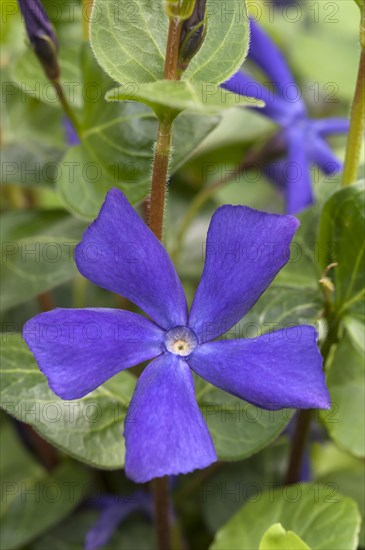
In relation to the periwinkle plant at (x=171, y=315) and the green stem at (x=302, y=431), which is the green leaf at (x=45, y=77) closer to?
the periwinkle plant at (x=171, y=315)

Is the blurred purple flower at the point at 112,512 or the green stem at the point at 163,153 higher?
the green stem at the point at 163,153

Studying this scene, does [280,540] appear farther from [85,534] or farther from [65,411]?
[85,534]

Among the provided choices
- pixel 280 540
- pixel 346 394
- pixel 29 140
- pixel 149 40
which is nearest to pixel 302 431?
pixel 346 394

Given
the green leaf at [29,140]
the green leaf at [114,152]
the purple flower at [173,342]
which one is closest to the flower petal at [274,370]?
the purple flower at [173,342]

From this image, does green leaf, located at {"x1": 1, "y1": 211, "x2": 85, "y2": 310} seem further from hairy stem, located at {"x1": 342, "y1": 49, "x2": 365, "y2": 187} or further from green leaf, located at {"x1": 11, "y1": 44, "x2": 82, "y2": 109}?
hairy stem, located at {"x1": 342, "y1": 49, "x2": 365, "y2": 187}

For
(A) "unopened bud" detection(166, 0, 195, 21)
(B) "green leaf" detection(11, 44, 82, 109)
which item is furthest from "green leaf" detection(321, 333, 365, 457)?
(B) "green leaf" detection(11, 44, 82, 109)

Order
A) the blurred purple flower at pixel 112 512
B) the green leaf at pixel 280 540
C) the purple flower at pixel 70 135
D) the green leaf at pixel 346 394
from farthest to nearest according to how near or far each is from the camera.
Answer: the purple flower at pixel 70 135 → the blurred purple flower at pixel 112 512 → the green leaf at pixel 346 394 → the green leaf at pixel 280 540

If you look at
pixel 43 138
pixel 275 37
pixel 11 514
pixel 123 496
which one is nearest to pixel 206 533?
pixel 123 496
